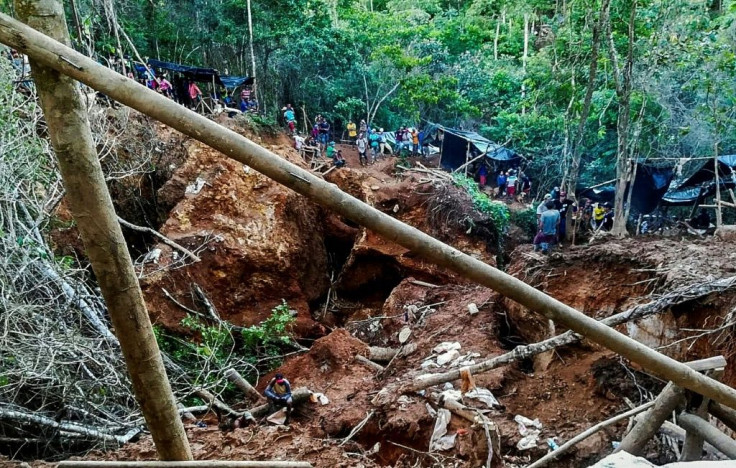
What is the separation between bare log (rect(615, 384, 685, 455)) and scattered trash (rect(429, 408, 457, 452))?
3.04 meters

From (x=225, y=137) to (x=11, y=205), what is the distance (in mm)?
5322

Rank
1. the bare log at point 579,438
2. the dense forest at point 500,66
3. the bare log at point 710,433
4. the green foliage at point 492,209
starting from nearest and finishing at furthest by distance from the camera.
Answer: the bare log at point 710,433 < the bare log at point 579,438 < the dense forest at point 500,66 < the green foliage at point 492,209

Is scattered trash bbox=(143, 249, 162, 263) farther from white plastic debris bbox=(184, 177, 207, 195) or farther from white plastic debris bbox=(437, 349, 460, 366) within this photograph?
white plastic debris bbox=(437, 349, 460, 366)


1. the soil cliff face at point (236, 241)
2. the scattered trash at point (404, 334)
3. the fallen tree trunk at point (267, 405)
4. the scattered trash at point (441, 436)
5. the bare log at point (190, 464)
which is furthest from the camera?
the soil cliff face at point (236, 241)

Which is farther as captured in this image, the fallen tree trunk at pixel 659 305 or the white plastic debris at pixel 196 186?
the white plastic debris at pixel 196 186

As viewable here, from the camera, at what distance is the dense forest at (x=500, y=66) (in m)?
10.9

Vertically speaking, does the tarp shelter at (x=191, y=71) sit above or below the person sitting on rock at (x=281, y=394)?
above

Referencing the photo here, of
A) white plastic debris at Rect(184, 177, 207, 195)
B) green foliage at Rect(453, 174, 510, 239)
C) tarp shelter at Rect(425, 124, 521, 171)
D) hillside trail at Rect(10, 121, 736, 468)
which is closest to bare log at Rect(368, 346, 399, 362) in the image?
hillside trail at Rect(10, 121, 736, 468)

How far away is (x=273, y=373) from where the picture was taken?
Result: 28.8ft

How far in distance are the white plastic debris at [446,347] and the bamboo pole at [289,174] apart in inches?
215

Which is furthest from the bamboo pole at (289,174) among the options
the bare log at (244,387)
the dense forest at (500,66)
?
the dense forest at (500,66)

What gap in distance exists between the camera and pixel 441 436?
562 cm

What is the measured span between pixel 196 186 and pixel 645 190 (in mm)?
12283

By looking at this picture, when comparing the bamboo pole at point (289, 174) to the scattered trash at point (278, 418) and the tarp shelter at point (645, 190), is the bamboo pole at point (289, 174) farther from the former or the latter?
the tarp shelter at point (645, 190)
